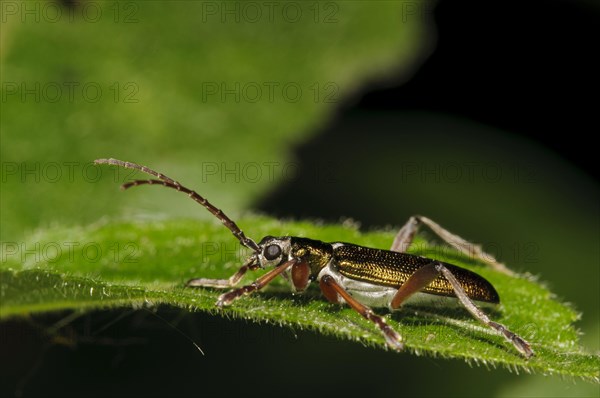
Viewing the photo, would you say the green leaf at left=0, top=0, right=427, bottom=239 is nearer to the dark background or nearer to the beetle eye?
the dark background

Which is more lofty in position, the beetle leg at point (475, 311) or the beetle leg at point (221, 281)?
the beetle leg at point (221, 281)

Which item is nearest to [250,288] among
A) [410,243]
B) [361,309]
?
[361,309]

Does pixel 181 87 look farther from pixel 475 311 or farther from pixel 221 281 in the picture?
pixel 475 311

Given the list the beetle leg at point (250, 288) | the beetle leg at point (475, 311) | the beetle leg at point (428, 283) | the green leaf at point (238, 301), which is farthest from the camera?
the beetle leg at point (428, 283)

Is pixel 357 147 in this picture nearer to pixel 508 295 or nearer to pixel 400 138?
pixel 400 138

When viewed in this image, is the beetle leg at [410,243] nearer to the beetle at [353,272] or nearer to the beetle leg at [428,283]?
the beetle at [353,272]

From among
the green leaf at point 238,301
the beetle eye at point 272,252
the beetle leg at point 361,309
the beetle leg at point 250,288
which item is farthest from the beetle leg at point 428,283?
the beetle eye at point 272,252

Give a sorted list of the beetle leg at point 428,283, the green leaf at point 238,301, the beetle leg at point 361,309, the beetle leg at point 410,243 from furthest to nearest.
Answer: the beetle leg at point 410,243
the beetle leg at point 428,283
the beetle leg at point 361,309
the green leaf at point 238,301

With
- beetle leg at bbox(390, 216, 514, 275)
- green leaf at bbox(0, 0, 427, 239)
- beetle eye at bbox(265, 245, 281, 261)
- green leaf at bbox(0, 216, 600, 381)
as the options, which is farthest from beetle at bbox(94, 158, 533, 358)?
green leaf at bbox(0, 0, 427, 239)

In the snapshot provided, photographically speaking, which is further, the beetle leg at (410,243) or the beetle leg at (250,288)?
the beetle leg at (410,243)
